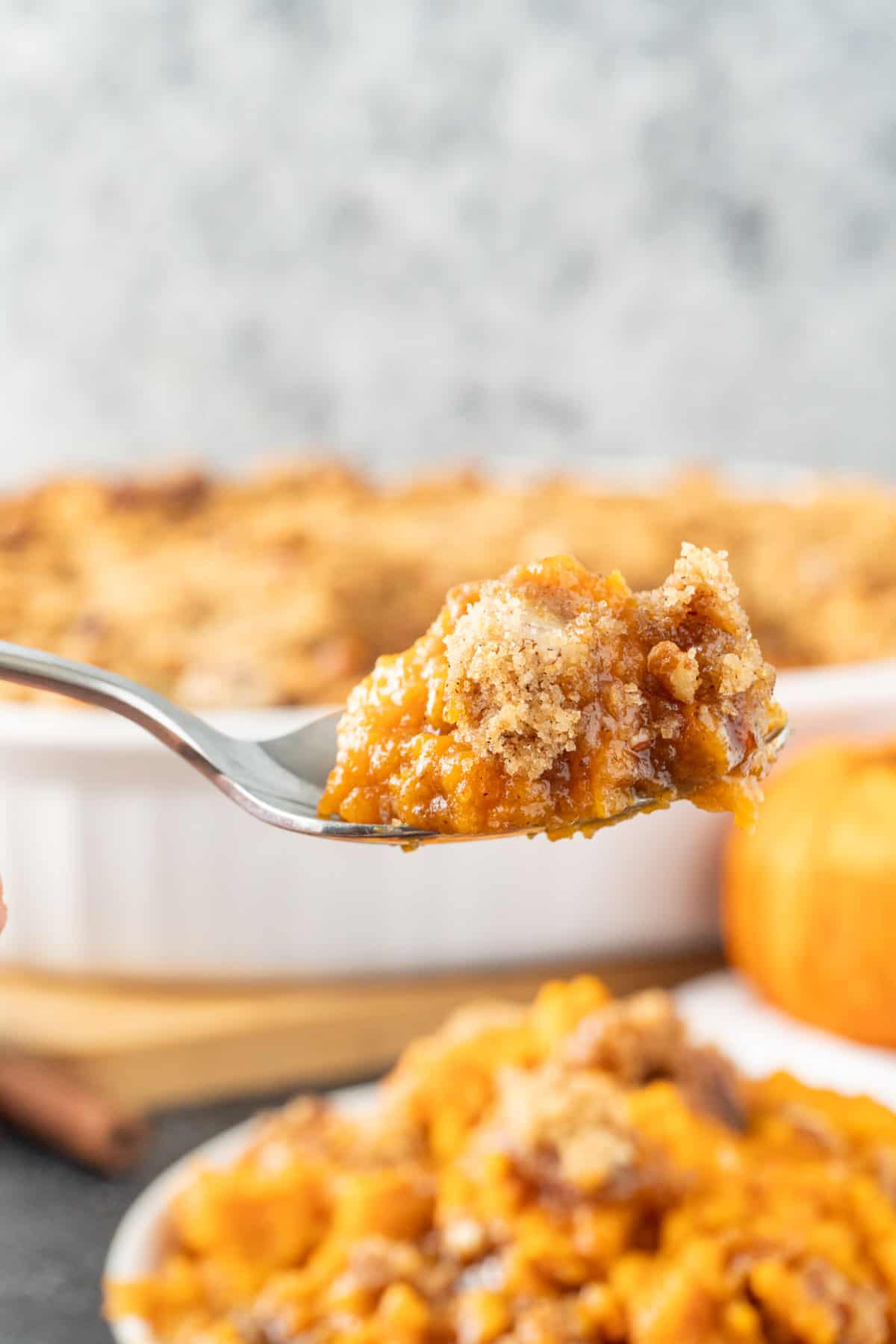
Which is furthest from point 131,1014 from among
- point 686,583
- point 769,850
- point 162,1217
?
point 686,583

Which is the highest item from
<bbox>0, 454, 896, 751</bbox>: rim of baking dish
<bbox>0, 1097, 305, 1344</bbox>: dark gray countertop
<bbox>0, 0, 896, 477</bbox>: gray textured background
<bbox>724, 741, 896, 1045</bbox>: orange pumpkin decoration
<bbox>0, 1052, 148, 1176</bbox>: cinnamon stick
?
<bbox>0, 0, 896, 477</bbox>: gray textured background

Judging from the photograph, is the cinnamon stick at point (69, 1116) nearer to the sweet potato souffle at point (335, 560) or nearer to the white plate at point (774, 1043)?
the sweet potato souffle at point (335, 560)

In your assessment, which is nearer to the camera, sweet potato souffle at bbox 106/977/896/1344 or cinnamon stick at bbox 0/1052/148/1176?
sweet potato souffle at bbox 106/977/896/1344

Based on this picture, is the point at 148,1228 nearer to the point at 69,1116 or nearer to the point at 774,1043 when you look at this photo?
the point at 69,1116

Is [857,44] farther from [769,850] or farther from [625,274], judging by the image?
[769,850]

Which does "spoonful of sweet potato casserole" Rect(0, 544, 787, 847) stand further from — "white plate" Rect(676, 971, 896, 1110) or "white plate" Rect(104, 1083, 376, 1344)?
"white plate" Rect(676, 971, 896, 1110)

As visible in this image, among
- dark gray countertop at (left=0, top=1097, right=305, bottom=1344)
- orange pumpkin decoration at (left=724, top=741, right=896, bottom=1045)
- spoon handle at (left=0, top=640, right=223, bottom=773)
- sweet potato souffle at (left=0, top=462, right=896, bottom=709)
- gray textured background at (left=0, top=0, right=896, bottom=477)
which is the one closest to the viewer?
spoon handle at (left=0, top=640, right=223, bottom=773)

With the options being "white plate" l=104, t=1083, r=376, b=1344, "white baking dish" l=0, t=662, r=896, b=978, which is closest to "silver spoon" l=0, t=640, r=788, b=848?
"white plate" l=104, t=1083, r=376, b=1344

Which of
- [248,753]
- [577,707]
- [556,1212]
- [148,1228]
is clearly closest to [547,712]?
[577,707]
